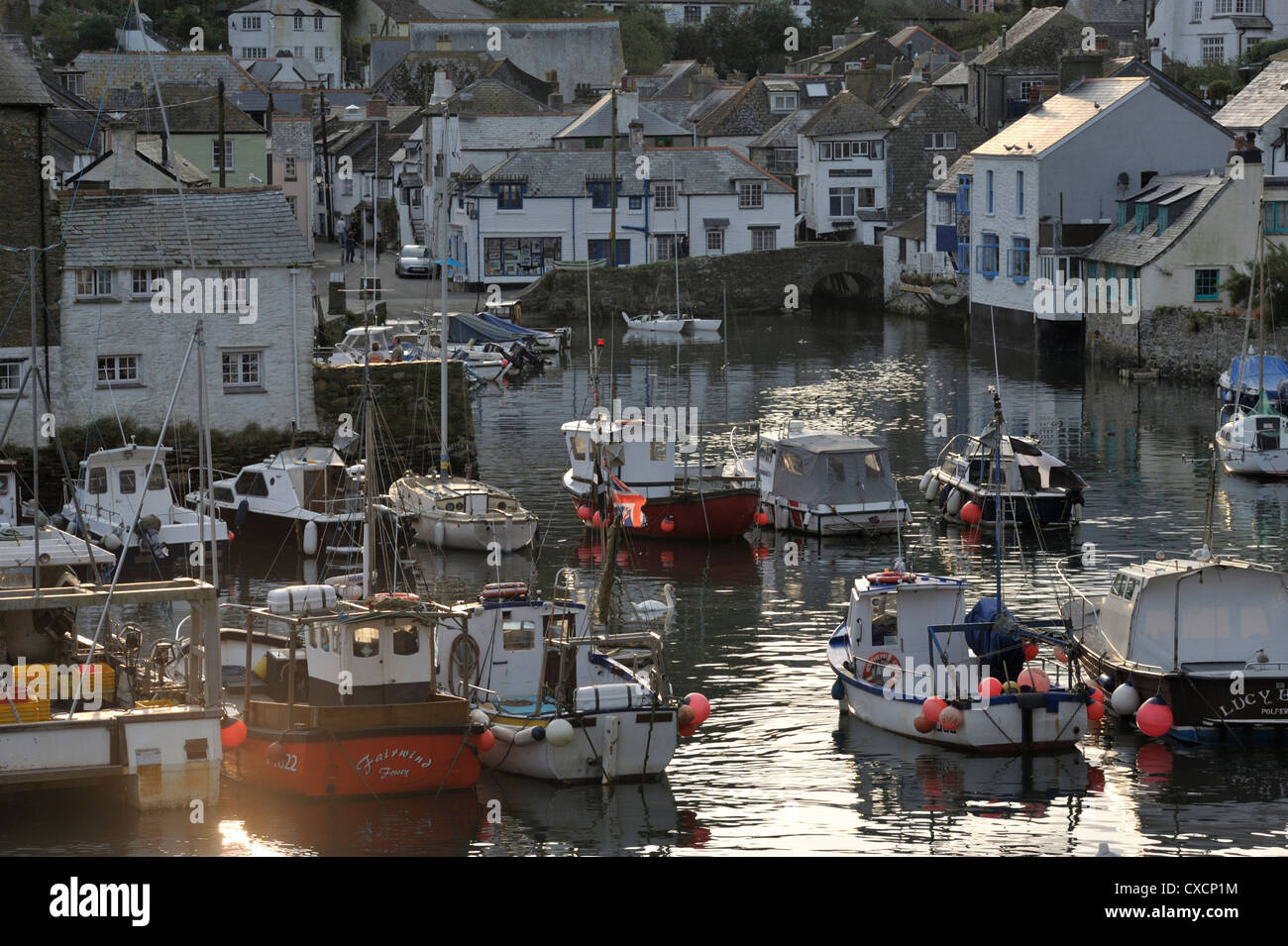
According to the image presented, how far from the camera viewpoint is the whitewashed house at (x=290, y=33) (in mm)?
137500

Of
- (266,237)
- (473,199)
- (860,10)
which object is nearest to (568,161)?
(473,199)

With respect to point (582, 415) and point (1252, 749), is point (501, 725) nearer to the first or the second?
point (1252, 749)

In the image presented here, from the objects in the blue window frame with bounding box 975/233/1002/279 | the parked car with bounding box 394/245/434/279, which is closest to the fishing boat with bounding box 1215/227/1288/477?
the blue window frame with bounding box 975/233/1002/279

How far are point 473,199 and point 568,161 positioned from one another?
193 inches

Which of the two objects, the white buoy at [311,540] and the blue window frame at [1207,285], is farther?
the blue window frame at [1207,285]

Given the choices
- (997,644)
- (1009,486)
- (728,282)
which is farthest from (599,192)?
(997,644)

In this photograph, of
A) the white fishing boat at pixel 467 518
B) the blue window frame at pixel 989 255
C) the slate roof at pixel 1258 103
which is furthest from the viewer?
the blue window frame at pixel 989 255

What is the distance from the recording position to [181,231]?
45.2m

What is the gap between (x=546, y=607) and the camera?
2794 cm

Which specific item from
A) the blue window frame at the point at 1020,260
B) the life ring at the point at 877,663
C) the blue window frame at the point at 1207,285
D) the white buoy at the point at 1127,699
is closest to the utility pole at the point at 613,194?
the blue window frame at the point at 1020,260

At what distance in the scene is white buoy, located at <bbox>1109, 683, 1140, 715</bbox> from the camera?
1120 inches

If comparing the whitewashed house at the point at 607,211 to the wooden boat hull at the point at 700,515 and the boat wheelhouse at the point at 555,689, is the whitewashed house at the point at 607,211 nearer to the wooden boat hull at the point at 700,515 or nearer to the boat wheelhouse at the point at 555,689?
the wooden boat hull at the point at 700,515

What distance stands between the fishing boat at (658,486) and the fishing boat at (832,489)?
2.87 feet

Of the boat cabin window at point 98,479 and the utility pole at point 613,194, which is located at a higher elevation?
the utility pole at point 613,194
